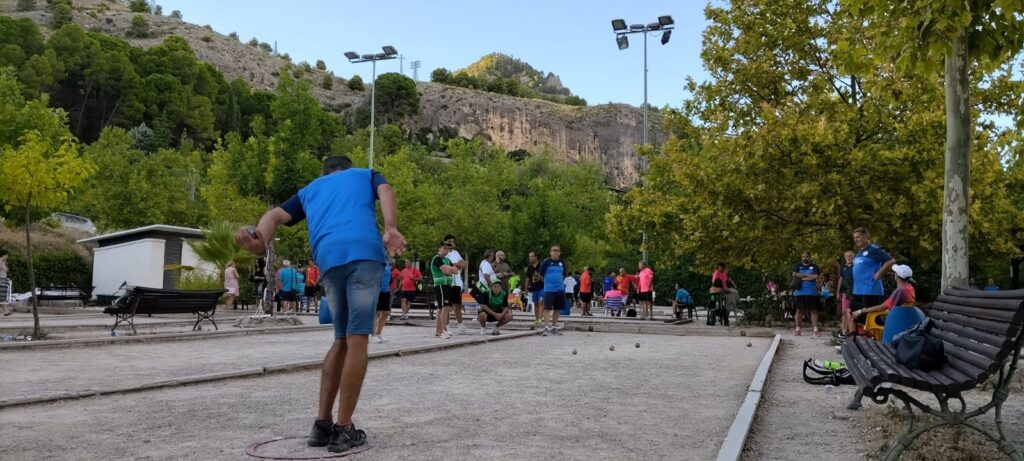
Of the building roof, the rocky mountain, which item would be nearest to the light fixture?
the building roof

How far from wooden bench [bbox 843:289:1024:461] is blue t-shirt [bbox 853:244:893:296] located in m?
6.50

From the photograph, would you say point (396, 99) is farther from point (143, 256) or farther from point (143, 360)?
point (143, 360)

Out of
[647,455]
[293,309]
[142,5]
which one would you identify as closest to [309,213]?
[647,455]

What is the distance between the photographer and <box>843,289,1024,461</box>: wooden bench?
400cm

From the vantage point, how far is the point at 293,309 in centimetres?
2772

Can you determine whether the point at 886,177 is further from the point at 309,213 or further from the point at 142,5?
the point at 142,5

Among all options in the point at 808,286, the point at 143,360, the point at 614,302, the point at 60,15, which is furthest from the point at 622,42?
the point at 60,15

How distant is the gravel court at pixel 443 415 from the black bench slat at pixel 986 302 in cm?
169

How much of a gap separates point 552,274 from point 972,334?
11.8 metres

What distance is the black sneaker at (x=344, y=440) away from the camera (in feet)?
15.1

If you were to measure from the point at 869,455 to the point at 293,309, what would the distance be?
24.8m

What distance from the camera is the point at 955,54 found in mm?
7543

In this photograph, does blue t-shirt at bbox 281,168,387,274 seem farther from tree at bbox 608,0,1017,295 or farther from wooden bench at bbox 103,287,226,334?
tree at bbox 608,0,1017,295

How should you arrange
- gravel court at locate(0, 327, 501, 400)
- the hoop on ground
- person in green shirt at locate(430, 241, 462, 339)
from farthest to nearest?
person in green shirt at locate(430, 241, 462, 339), gravel court at locate(0, 327, 501, 400), the hoop on ground
